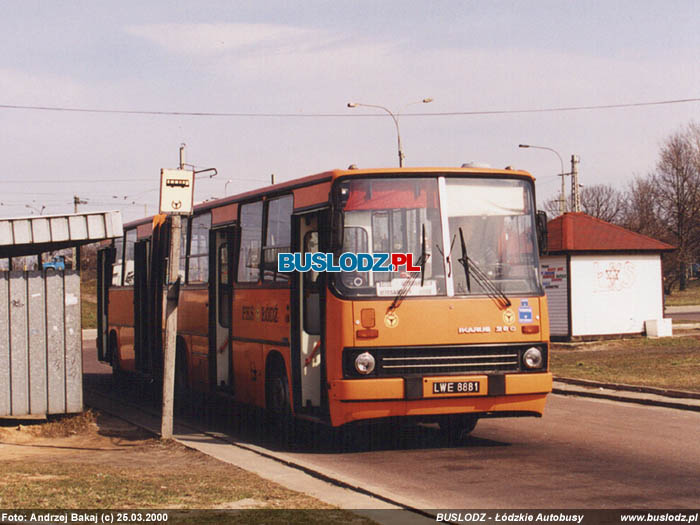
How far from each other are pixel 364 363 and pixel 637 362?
14630mm

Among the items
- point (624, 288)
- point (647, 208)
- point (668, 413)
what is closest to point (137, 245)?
point (668, 413)

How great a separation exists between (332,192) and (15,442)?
5.39 m

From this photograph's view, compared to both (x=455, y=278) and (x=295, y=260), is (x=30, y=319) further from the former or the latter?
(x=455, y=278)

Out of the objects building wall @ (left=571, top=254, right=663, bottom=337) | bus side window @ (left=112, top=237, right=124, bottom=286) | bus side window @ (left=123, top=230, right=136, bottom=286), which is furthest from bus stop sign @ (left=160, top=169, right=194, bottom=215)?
building wall @ (left=571, top=254, right=663, bottom=337)

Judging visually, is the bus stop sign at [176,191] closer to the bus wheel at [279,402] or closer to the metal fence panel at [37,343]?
the bus wheel at [279,402]

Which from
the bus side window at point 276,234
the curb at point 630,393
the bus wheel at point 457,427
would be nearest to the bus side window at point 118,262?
the bus side window at point 276,234

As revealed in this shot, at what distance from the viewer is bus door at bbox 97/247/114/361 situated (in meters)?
21.6

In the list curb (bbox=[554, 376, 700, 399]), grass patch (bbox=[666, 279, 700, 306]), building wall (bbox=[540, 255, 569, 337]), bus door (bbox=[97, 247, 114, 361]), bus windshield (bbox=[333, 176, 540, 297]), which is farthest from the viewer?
grass patch (bbox=[666, 279, 700, 306])

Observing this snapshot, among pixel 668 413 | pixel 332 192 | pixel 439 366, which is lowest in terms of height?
pixel 668 413

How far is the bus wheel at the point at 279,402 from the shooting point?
12.8 metres

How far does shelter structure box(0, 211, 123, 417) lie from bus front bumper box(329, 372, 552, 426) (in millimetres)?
4778

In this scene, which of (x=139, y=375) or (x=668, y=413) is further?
(x=139, y=375)

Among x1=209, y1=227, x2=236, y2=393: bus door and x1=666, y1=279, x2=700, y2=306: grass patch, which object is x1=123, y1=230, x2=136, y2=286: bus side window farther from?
x1=666, y1=279, x2=700, y2=306: grass patch

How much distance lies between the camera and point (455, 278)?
1165 cm
